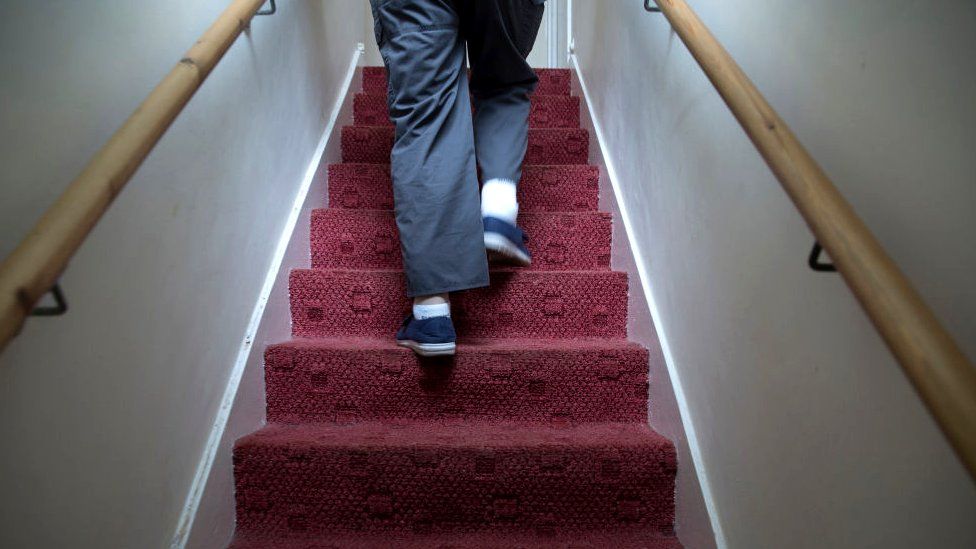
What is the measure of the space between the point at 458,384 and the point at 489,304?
231 millimetres

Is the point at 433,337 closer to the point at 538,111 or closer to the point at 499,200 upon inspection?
the point at 499,200

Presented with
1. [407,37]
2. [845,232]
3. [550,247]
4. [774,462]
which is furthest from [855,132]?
[550,247]

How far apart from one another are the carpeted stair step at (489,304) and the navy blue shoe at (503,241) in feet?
0.13

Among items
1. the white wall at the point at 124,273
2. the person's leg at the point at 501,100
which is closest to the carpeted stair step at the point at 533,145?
the person's leg at the point at 501,100

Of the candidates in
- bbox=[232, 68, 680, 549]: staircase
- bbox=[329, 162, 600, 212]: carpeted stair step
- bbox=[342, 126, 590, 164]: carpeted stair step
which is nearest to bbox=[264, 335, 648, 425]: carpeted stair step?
bbox=[232, 68, 680, 549]: staircase

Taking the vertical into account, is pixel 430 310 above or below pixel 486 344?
above

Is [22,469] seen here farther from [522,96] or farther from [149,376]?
[522,96]

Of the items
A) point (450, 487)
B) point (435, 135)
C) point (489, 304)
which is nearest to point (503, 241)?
point (489, 304)

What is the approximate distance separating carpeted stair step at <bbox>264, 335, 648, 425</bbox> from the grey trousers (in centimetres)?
16

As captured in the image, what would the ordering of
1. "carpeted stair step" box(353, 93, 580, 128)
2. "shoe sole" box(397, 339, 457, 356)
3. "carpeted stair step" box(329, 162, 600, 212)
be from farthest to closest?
"carpeted stair step" box(353, 93, 580, 128) → "carpeted stair step" box(329, 162, 600, 212) → "shoe sole" box(397, 339, 457, 356)

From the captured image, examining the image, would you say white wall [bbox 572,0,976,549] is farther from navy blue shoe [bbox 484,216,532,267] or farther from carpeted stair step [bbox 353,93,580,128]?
carpeted stair step [bbox 353,93,580,128]

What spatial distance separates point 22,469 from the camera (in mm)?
682

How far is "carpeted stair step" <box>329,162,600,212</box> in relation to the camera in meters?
1.85

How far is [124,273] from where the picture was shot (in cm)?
86
